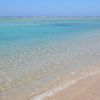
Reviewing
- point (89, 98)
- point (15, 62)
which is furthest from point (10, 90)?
point (15, 62)

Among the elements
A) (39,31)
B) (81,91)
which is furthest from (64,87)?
(39,31)

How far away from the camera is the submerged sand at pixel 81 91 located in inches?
164

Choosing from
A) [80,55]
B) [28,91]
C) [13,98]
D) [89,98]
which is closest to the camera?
[89,98]

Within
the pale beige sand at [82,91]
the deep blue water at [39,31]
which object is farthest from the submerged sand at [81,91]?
the deep blue water at [39,31]

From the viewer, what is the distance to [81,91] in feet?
14.7

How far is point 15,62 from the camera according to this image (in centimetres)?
735

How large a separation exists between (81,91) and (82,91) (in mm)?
22

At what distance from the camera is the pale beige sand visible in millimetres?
4176

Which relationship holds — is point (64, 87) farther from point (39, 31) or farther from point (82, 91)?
point (39, 31)

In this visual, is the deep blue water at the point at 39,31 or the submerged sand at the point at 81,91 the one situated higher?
the submerged sand at the point at 81,91

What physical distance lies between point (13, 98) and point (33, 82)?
1.09 m

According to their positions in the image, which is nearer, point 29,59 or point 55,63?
point 55,63

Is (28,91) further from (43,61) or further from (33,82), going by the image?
(43,61)

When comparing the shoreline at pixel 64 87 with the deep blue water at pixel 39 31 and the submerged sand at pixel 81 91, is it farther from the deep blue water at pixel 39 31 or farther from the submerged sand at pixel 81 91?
the deep blue water at pixel 39 31
